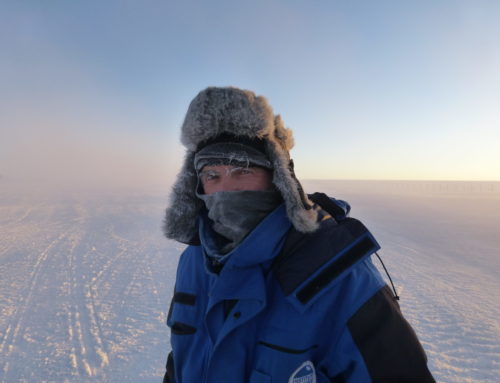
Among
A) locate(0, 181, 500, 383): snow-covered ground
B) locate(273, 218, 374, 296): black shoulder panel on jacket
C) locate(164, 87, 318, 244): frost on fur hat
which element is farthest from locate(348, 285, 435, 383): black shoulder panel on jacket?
locate(0, 181, 500, 383): snow-covered ground

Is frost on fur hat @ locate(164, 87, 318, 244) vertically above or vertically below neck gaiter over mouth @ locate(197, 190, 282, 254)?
above

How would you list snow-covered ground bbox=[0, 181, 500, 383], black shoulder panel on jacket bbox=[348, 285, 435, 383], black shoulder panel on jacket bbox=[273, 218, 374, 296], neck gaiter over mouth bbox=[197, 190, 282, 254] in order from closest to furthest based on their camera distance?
black shoulder panel on jacket bbox=[348, 285, 435, 383], black shoulder panel on jacket bbox=[273, 218, 374, 296], neck gaiter over mouth bbox=[197, 190, 282, 254], snow-covered ground bbox=[0, 181, 500, 383]

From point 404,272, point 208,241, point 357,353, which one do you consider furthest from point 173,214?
point 404,272

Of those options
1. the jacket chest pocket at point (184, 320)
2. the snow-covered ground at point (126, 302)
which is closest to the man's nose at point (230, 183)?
the jacket chest pocket at point (184, 320)

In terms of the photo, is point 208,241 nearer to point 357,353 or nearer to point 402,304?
point 357,353

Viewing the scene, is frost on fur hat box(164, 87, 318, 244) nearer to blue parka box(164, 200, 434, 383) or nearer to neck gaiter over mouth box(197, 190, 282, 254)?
neck gaiter over mouth box(197, 190, 282, 254)

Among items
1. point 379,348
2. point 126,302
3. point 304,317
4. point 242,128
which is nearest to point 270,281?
point 304,317

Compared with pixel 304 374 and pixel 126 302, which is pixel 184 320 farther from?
pixel 126 302
